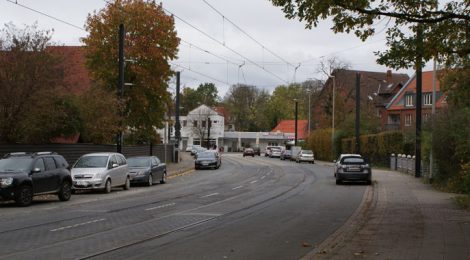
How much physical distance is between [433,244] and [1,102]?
20195 millimetres

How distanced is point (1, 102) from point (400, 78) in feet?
294

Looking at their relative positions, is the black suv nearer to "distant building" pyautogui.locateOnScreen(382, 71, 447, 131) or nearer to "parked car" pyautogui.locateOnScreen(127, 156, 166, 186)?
"parked car" pyautogui.locateOnScreen(127, 156, 166, 186)

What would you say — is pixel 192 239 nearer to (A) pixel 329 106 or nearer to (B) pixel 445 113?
(B) pixel 445 113

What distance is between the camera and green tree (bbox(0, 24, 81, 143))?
2664 cm

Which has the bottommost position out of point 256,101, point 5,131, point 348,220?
point 348,220

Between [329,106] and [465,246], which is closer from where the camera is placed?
[465,246]

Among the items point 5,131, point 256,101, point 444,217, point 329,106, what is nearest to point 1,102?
point 5,131

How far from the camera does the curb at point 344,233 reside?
10.2 metres

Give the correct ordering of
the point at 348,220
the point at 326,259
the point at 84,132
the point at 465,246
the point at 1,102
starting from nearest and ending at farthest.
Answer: the point at 326,259
the point at 465,246
the point at 348,220
the point at 1,102
the point at 84,132

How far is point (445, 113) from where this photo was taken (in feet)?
91.2

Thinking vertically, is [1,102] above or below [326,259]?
above

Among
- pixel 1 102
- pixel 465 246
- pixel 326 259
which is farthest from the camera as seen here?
pixel 1 102

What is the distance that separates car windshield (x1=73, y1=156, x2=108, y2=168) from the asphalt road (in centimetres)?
225

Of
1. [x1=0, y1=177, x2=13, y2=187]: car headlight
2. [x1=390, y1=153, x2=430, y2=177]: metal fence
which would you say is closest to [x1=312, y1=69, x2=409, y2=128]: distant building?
[x1=390, y1=153, x2=430, y2=177]: metal fence
